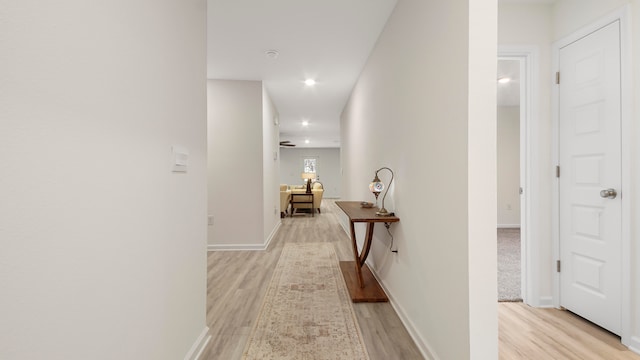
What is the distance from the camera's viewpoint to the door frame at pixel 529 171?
Answer: 241cm

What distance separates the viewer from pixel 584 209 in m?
2.17

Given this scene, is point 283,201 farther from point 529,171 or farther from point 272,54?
point 529,171

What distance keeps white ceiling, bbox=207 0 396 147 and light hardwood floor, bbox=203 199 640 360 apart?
2.52 metres

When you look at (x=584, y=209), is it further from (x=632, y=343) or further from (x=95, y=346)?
(x=95, y=346)

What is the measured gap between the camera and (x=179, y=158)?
1.48 metres

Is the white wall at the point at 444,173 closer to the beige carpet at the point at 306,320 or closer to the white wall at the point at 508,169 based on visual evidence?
the beige carpet at the point at 306,320

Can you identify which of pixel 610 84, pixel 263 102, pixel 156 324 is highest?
pixel 263 102

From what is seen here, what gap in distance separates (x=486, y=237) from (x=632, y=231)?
1370 millimetres

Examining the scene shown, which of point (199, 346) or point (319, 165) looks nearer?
point (199, 346)

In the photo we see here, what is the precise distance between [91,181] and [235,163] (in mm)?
3523

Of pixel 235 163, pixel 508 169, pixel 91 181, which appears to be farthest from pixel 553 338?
pixel 508 169

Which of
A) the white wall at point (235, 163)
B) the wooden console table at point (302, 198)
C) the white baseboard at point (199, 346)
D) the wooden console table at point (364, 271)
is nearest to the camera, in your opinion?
the white baseboard at point (199, 346)

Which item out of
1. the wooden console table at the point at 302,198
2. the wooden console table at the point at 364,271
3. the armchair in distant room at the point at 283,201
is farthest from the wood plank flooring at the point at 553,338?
the wooden console table at the point at 302,198

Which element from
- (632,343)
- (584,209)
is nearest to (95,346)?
(632,343)
